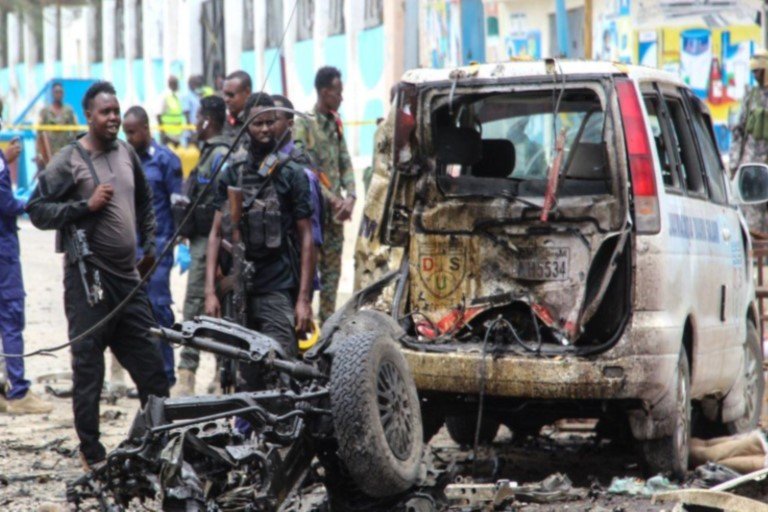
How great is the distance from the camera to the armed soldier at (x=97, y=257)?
8031 millimetres

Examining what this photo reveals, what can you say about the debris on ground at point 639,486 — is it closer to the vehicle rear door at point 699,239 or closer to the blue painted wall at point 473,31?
the vehicle rear door at point 699,239

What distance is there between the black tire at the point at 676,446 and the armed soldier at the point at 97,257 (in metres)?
2.50

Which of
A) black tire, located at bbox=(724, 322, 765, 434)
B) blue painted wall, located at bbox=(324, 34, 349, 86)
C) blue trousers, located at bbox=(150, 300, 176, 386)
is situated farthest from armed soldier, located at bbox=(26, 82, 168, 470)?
blue painted wall, located at bbox=(324, 34, 349, 86)

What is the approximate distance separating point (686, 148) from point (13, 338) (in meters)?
4.59

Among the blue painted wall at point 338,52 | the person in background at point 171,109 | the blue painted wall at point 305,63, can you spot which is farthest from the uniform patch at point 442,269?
the person in background at point 171,109

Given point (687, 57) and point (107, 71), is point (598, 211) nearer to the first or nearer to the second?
point (687, 57)

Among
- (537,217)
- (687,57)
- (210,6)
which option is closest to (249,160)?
(537,217)

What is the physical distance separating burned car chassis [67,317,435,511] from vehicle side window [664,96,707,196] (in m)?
2.64

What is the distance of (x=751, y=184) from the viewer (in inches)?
360

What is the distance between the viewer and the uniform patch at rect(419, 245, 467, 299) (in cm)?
805

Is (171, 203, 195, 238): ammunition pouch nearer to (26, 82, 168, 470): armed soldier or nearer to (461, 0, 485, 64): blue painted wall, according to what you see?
(26, 82, 168, 470): armed soldier

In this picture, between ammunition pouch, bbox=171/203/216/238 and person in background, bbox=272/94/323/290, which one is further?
ammunition pouch, bbox=171/203/216/238

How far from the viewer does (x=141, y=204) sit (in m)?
8.73

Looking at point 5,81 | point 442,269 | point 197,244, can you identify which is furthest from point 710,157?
point 5,81
